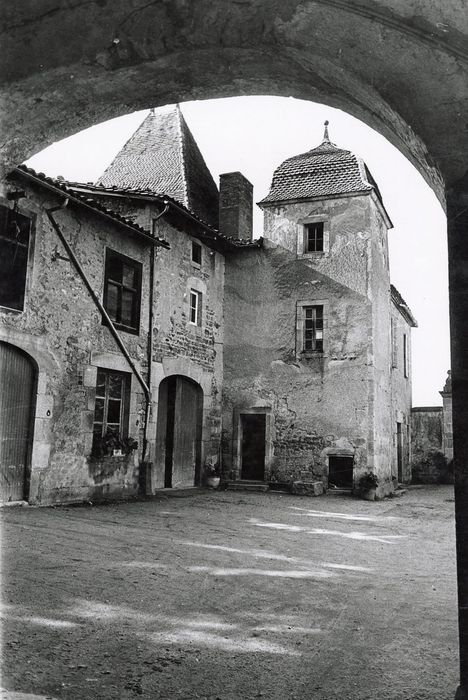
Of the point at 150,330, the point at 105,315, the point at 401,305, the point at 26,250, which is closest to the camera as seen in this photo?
the point at 26,250

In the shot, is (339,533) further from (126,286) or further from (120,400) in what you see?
(126,286)

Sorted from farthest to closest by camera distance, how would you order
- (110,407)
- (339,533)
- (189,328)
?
1. (189,328)
2. (110,407)
3. (339,533)

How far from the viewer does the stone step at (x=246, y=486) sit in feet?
46.5

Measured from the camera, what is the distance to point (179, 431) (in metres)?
13.8

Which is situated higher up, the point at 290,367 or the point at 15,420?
the point at 290,367

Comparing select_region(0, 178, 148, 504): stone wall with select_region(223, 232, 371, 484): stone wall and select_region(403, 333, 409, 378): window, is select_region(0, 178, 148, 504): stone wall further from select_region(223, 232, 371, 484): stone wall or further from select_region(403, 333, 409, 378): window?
select_region(403, 333, 409, 378): window

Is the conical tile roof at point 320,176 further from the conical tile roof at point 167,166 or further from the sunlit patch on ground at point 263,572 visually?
the sunlit patch on ground at point 263,572

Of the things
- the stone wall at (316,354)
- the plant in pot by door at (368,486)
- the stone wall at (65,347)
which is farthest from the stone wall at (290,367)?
the stone wall at (65,347)

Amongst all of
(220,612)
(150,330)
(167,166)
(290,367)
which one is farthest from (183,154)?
(220,612)

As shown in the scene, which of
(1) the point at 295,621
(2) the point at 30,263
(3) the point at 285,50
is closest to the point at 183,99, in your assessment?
(3) the point at 285,50

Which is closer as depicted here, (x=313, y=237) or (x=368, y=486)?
(x=368, y=486)

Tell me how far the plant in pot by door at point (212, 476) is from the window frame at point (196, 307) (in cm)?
350

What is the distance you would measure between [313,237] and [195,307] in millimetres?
3744

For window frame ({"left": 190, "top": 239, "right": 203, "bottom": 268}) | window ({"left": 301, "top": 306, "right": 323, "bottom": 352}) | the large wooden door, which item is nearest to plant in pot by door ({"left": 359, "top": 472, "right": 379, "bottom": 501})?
window ({"left": 301, "top": 306, "right": 323, "bottom": 352})
